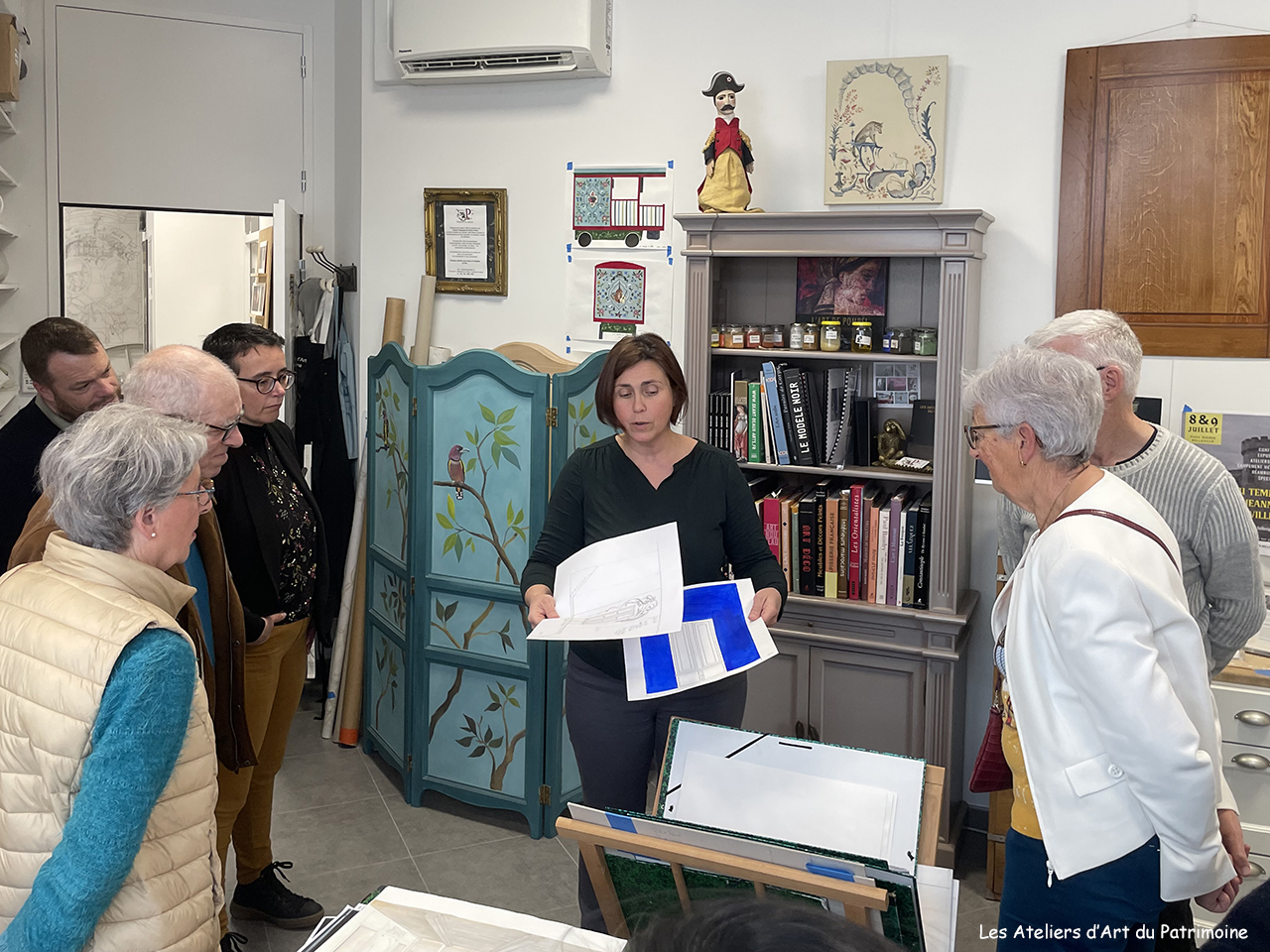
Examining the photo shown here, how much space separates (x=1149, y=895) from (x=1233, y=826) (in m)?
0.27

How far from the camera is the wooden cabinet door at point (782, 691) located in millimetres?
3346

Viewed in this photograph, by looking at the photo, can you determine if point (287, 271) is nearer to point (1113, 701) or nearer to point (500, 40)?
point (500, 40)

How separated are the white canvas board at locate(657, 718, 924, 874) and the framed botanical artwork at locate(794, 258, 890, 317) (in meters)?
1.99

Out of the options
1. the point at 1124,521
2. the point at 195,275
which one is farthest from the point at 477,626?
the point at 1124,521

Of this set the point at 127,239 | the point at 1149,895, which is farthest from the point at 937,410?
the point at 127,239

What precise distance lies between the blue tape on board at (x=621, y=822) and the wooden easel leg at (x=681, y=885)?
0.07 m

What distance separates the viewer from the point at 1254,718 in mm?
2637

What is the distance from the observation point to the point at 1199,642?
59.5 inches

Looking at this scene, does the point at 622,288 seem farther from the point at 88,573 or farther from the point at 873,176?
the point at 88,573

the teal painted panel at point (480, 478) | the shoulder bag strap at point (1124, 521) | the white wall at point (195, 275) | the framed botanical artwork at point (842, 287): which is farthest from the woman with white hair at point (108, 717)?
the white wall at point (195, 275)

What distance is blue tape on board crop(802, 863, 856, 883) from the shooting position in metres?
1.21

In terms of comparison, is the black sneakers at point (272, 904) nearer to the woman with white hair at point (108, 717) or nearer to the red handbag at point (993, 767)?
the woman with white hair at point (108, 717)

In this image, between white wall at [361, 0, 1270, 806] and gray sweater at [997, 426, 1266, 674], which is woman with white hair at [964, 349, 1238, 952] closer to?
gray sweater at [997, 426, 1266, 674]

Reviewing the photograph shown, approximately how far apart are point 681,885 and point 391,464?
8.93 ft
